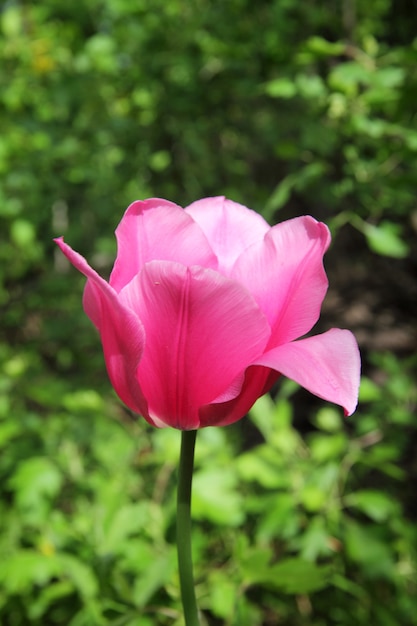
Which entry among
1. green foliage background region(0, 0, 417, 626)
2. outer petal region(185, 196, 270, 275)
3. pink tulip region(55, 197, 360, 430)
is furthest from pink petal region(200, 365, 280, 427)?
green foliage background region(0, 0, 417, 626)

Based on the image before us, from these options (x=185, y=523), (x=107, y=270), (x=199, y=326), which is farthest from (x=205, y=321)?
(x=107, y=270)

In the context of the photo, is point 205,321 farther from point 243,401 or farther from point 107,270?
point 107,270

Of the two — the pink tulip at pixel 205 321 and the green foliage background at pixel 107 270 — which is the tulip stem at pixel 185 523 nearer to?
the pink tulip at pixel 205 321

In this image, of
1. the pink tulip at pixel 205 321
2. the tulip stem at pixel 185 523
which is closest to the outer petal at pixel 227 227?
the pink tulip at pixel 205 321

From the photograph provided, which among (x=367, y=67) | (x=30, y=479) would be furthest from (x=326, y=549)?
(x=367, y=67)

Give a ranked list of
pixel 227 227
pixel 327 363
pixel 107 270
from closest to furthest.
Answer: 1. pixel 327 363
2. pixel 227 227
3. pixel 107 270

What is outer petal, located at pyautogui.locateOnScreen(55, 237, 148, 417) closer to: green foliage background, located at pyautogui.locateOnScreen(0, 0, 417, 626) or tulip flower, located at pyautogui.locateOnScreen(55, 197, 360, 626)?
tulip flower, located at pyautogui.locateOnScreen(55, 197, 360, 626)

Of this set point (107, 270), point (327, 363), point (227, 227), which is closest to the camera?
point (327, 363)
